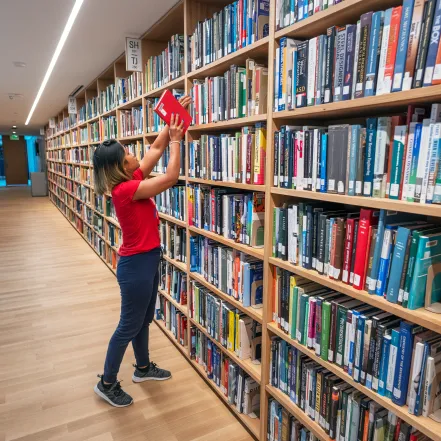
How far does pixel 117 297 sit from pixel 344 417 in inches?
114

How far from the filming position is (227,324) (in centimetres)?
206

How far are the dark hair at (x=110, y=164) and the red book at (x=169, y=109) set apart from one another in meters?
0.33

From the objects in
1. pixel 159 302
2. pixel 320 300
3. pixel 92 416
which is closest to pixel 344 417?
pixel 320 300

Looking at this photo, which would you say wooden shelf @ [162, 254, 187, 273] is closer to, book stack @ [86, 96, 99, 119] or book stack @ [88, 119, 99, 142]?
book stack @ [88, 119, 99, 142]

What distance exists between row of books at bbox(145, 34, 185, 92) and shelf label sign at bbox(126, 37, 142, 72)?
8cm

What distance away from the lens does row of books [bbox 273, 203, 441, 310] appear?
1.05m

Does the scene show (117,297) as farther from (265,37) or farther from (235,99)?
(265,37)

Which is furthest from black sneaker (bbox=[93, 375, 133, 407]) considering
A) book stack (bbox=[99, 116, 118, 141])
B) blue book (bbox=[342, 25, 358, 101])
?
book stack (bbox=[99, 116, 118, 141])

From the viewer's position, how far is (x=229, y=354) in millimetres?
2039

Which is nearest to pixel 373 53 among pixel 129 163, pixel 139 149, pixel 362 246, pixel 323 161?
pixel 323 161

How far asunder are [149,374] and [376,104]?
7.07 feet

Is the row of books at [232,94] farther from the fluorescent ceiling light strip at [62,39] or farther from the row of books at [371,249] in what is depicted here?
the fluorescent ceiling light strip at [62,39]

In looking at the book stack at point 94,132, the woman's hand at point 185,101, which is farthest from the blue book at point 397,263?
the book stack at point 94,132

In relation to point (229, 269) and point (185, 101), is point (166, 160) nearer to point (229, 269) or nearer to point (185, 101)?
point (185, 101)
